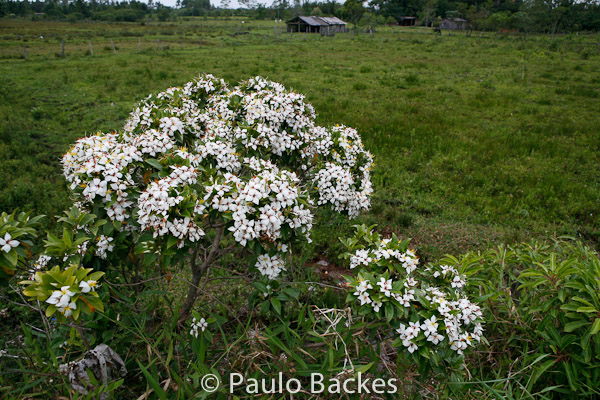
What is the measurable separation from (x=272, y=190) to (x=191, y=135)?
5.35 feet

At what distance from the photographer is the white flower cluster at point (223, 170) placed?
2436mm

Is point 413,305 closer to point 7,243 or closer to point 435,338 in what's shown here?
point 435,338

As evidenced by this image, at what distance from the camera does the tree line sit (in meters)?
44.2

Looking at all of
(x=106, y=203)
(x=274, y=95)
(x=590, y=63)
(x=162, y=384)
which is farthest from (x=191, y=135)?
(x=590, y=63)

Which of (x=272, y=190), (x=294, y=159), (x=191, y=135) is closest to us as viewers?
(x=272, y=190)

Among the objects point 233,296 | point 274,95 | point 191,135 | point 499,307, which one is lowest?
point 233,296

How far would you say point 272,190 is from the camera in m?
2.50

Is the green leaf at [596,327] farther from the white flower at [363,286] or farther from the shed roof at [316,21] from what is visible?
the shed roof at [316,21]

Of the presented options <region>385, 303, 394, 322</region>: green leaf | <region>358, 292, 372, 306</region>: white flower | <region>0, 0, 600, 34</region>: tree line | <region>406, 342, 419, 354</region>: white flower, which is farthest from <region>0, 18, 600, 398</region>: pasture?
<region>0, 0, 600, 34</region>: tree line

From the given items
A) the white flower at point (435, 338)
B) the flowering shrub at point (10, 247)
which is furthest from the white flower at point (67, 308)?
the white flower at point (435, 338)

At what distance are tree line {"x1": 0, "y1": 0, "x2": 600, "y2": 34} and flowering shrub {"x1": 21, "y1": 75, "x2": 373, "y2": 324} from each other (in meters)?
31.5

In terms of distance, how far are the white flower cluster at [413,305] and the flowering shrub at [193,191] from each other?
23.1 inches

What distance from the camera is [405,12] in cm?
7519

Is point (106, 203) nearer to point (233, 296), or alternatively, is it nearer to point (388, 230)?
point (233, 296)
